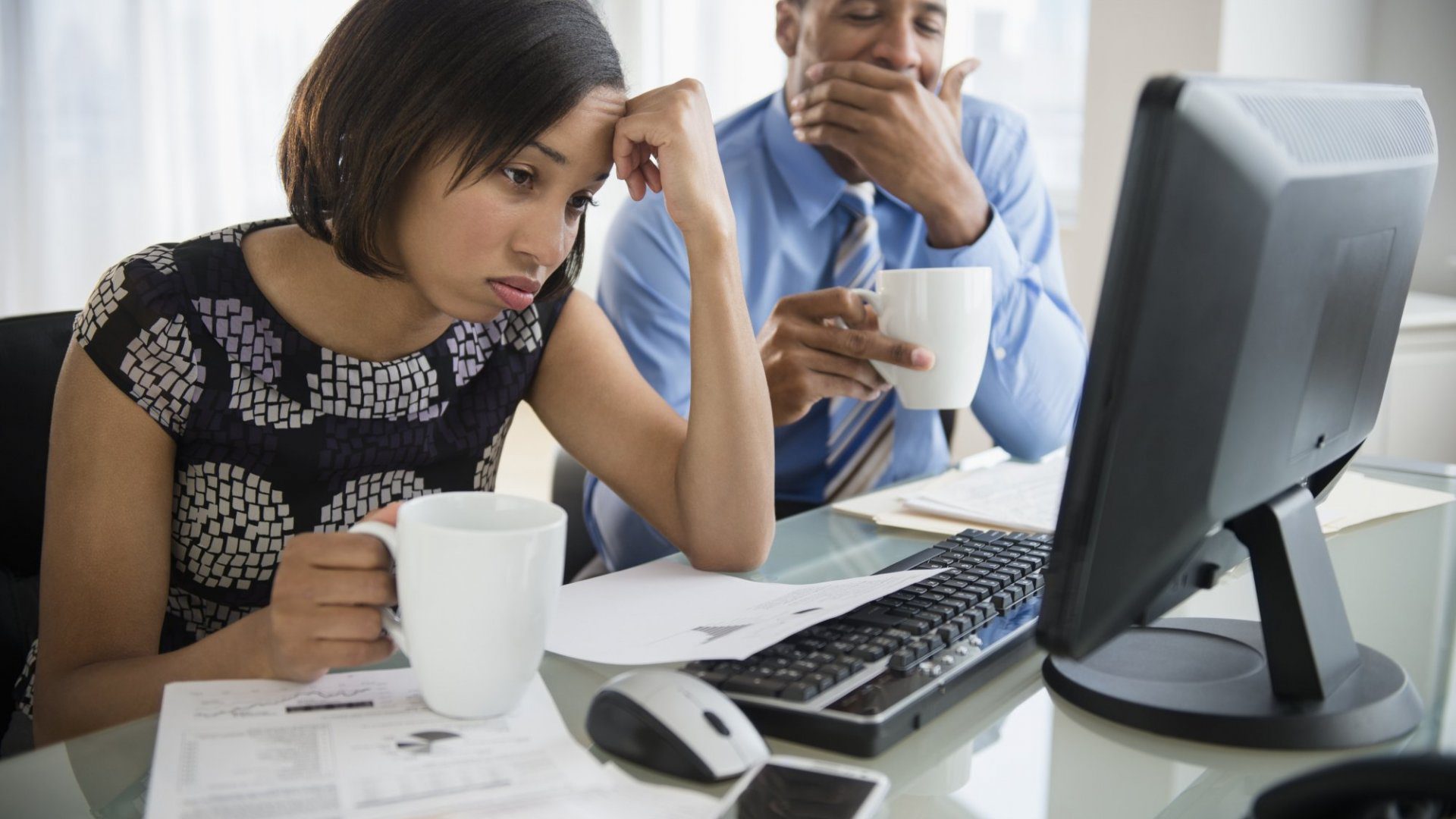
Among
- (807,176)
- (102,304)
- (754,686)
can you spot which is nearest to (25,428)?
(102,304)

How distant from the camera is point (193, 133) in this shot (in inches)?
151

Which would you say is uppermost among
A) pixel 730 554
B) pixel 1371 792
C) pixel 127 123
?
pixel 127 123

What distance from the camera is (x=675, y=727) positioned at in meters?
0.61

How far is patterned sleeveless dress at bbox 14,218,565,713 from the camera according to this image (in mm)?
1007

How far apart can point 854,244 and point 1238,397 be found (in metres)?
1.06

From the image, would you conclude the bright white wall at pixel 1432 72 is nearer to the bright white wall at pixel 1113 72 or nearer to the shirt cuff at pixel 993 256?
the bright white wall at pixel 1113 72

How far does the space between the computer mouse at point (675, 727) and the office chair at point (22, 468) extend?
65 cm

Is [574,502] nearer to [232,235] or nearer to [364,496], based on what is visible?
[364,496]

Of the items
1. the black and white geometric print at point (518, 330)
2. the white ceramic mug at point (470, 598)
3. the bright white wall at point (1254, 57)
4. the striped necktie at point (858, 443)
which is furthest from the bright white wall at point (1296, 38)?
the white ceramic mug at point (470, 598)

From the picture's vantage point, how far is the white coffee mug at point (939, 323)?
1.11 meters

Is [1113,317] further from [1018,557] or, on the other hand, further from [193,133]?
[193,133]

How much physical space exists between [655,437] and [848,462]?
1.44 ft

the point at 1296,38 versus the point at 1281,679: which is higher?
the point at 1296,38

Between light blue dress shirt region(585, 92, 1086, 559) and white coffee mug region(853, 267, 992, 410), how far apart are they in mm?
347
